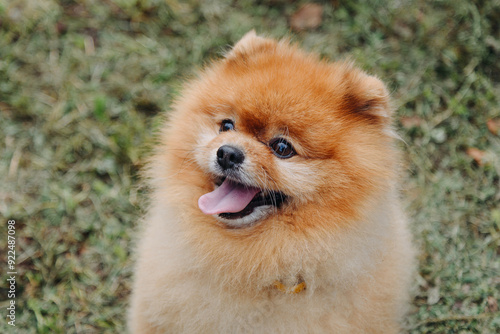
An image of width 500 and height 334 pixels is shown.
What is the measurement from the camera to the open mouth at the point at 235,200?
217 cm

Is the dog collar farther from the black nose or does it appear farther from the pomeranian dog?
the black nose

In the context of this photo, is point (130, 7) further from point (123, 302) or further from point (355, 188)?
point (355, 188)

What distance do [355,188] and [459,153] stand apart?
2.11 metres

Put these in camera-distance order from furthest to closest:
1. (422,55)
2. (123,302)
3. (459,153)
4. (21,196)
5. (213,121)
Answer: (422,55)
(459,153)
(21,196)
(123,302)
(213,121)

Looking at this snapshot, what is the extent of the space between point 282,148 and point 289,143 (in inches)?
1.6

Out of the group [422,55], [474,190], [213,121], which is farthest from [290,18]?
[213,121]

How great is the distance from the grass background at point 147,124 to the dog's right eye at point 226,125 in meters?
1.52

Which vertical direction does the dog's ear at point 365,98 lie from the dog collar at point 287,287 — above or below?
above

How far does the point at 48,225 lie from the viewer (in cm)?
346

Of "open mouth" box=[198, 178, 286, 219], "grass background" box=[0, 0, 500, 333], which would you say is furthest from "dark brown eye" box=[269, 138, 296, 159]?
"grass background" box=[0, 0, 500, 333]

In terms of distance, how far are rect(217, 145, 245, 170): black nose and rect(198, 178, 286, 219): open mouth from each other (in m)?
0.19

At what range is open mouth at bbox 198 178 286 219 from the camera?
2.17 meters

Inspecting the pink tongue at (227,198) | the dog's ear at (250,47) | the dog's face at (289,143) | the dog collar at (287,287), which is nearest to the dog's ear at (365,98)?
the dog's face at (289,143)

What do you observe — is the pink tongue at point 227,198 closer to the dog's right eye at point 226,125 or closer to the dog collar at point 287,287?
the dog's right eye at point 226,125
